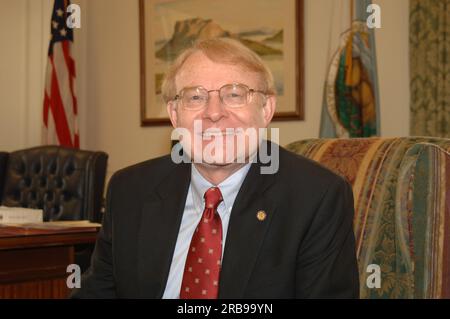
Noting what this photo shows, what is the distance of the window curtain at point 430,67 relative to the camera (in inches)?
163

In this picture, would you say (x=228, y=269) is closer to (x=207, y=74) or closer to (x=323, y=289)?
(x=323, y=289)

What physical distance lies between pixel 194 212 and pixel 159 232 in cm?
13

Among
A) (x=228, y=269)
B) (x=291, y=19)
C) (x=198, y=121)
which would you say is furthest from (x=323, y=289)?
(x=291, y=19)

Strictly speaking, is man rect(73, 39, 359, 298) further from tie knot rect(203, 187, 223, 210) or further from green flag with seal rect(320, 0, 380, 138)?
green flag with seal rect(320, 0, 380, 138)

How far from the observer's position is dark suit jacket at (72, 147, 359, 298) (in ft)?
5.82

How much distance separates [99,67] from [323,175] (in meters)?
4.89

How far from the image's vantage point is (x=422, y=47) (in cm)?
428

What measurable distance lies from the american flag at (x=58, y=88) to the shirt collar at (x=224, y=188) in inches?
165

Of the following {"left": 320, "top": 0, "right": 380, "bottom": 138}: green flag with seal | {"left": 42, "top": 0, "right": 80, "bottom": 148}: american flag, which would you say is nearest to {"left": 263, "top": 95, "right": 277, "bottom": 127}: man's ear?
{"left": 320, "top": 0, "right": 380, "bottom": 138}: green flag with seal

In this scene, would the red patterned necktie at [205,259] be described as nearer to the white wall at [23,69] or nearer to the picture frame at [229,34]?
the picture frame at [229,34]

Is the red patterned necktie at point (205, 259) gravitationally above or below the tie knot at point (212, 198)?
below

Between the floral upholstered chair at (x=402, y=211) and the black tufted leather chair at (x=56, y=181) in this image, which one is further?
the black tufted leather chair at (x=56, y=181)

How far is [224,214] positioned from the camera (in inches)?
74.9

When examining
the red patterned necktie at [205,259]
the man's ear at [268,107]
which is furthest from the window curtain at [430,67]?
the red patterned necktie at [205,259]
